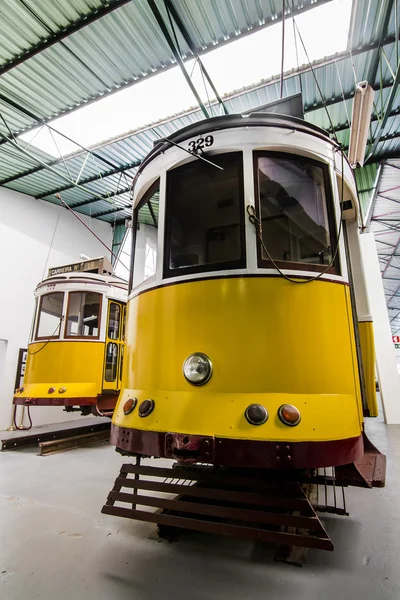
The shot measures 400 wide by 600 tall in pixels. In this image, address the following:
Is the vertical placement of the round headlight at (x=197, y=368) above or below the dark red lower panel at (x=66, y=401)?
above

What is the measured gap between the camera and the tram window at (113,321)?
Answer: 6.01 metres

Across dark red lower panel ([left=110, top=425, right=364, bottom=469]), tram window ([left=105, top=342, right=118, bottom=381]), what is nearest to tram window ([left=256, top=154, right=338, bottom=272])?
dark red lower panel ([left=110, top=425, right=364, bottom=469])

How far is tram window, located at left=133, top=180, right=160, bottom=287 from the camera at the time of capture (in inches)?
100

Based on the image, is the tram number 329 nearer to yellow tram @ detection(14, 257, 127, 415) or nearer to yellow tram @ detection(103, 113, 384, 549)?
yellow tram @ detection(103, 113, 384, 549)

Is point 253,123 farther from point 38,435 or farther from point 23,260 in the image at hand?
point 23,260

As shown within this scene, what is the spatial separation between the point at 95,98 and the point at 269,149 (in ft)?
17.5

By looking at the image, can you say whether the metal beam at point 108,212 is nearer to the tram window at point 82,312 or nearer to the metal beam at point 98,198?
the metal beam at point 98,198

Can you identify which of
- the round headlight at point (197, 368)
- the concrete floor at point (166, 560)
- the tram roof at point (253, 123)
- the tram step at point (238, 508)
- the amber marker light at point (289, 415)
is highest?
the tram roof at point (253, 123)

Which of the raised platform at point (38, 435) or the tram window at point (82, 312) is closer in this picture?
the raised platform at point (38, 435)

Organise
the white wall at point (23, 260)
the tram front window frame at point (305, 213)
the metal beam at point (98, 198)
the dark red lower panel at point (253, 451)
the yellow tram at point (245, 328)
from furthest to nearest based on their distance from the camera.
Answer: the metal beam at point (98, 198)
the white wall at point (23, 260)
the tram front window frame at point (305, 213)
the yellow tram at point (245, 328)
the dark red lower panel at point (253, 451)

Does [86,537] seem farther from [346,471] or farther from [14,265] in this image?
[14,265]

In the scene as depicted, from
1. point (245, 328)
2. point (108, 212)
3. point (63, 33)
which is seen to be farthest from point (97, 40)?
point (108, 212)

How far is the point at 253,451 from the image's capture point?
1537 mm

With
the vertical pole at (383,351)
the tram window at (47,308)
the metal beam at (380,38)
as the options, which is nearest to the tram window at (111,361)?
the tram window at (47,308)
